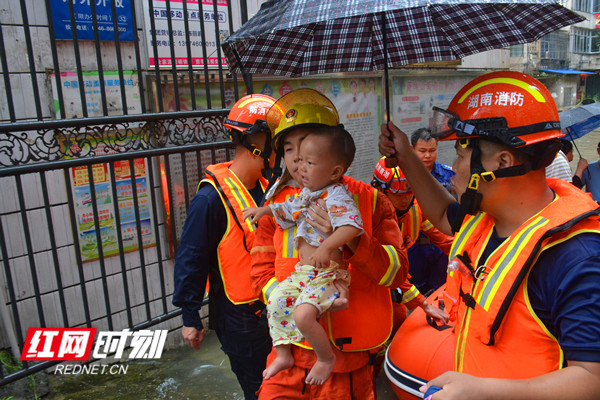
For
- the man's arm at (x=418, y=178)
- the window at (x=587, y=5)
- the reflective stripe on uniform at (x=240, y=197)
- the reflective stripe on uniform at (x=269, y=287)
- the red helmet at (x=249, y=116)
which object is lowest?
the reflective stripe on uniform at (x=269, y=287)

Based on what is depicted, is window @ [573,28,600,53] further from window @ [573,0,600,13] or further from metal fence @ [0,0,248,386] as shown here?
metal fence @ [0,0,248,386]

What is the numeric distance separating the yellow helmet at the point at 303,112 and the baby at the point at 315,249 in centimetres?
6

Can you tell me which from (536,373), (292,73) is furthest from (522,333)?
(292,73)

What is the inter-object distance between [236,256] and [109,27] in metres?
2.87

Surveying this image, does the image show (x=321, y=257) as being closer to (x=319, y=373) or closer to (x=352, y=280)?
(x=352, y=280)

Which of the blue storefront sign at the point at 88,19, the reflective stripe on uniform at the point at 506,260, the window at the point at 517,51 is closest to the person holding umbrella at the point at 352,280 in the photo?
the reflective stripe on uniform at the point at 506,260

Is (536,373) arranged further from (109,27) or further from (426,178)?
(109,27)

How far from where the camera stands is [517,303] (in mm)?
1431

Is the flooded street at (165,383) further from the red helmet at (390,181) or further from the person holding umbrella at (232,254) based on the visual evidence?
the red helmet at (390,181)

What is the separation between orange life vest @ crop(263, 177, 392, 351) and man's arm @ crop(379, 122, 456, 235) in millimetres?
194

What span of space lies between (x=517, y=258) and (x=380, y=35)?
1.54 m

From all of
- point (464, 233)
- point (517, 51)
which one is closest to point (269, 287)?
point (464, 233)

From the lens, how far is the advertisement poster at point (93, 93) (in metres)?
4.10

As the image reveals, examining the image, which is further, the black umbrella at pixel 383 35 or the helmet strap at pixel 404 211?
the helmet strap at pixel 404 211
